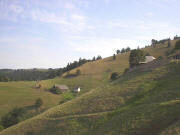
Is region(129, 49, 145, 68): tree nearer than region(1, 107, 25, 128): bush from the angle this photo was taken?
No

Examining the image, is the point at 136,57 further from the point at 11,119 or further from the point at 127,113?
the point at 127,113

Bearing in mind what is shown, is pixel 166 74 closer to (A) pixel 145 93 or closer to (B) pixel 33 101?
(A) pixel 145 93

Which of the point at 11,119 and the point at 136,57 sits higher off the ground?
the point at 136,57

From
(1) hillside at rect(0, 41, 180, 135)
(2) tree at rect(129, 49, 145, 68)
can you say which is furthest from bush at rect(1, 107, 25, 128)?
(2) tree at rect(129, 49, 145, 68)

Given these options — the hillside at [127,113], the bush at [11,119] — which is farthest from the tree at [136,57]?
the bush at [11,119]

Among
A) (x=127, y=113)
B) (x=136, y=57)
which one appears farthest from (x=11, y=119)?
(x=136, y=57)

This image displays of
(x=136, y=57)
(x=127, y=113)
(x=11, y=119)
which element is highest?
(x=136, y=57)

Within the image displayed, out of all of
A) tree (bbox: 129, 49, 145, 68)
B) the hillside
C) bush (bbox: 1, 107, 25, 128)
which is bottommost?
bush (bbox: 1, 107, 25, 128)

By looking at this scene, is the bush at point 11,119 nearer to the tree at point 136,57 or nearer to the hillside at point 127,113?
the hillside at point 127,113

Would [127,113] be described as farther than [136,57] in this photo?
No

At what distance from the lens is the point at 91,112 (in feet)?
121

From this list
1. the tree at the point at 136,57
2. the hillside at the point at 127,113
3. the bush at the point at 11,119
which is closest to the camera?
the hillside at the point at 127,113

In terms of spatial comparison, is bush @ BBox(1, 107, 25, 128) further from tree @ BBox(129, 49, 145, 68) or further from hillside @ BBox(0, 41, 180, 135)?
tree @ BBox(129, 49, 145, 68)

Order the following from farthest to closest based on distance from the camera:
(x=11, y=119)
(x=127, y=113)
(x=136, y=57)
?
(x=136, y=57)
(x=11, y=119)
(x=127, y=113)
